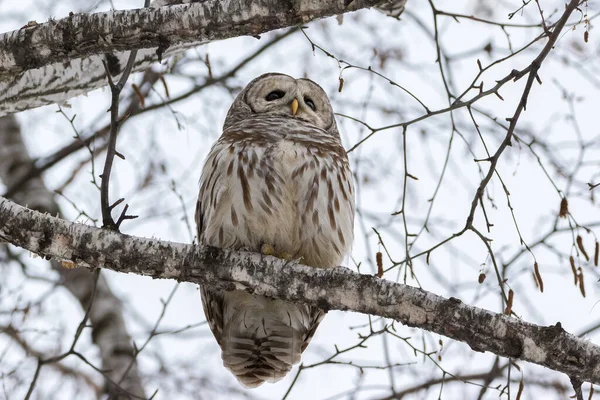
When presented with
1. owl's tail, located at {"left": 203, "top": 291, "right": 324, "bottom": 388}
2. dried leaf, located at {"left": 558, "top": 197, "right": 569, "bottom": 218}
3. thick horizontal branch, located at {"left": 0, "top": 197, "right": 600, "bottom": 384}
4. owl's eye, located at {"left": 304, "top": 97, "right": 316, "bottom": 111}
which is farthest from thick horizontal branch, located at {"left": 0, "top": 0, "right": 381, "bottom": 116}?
owl's eye, located at {"left": 304, "top": 97, "right": 316, "bottom": 111}

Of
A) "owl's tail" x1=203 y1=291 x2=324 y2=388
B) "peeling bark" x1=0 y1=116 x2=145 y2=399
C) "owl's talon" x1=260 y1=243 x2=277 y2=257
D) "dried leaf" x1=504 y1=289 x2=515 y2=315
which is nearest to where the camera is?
"dried leaf" x1=504 y1=289 x2=515 y2=315

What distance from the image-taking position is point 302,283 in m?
3.09

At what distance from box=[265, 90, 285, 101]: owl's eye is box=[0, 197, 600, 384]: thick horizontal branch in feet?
6.15

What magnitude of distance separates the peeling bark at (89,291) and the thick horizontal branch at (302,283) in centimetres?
238

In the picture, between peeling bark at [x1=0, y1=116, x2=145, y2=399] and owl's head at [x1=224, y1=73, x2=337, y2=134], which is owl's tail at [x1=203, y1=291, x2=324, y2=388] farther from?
peeling bark at [x1=0, y1=116, x2=145, y2=399]

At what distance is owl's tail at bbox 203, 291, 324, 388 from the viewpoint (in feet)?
13.0

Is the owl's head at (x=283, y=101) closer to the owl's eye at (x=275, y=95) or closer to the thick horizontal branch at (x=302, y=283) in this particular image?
the owl's eye at (x=275, y=95)

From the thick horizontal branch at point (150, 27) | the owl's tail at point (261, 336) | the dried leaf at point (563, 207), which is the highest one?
the thick horizontal branch at point (150, 27)

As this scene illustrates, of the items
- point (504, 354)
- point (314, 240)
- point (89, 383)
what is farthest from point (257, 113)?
point (89, 383)

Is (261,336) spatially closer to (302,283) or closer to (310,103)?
(302,283)

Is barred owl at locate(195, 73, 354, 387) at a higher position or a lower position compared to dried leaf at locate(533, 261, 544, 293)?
higher

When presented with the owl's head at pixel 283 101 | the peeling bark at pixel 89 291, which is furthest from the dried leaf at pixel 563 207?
the peeling bark at pixel 89 291

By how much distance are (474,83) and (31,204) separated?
3.89 m

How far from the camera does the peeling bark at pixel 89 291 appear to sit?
552 cm
